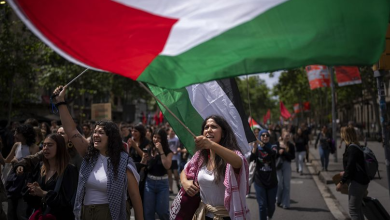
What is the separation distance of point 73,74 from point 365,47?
80.2 feet

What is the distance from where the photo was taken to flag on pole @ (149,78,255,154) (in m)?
5.20

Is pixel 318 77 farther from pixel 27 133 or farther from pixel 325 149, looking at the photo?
pixel 27 133

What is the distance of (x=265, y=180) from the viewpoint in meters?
7.89

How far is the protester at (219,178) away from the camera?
4.02 meters

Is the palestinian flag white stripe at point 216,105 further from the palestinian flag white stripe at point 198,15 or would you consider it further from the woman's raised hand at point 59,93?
the palestinian flag white stripe at point 198,15

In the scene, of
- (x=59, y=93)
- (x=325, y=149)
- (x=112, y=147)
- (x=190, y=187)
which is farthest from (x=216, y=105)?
(x=325, y=149)

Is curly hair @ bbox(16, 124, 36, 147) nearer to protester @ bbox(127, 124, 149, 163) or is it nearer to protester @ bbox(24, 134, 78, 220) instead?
protester @ bbox(127, 124, 149, 163)

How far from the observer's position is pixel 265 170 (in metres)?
7.98

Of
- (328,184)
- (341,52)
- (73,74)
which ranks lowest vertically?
(328,184)

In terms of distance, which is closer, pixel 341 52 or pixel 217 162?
pixel 341 52

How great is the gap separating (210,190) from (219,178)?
0.14 m

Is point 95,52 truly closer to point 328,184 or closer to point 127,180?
point 127,180

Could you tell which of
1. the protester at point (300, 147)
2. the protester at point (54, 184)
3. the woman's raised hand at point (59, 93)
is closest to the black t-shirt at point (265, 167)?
the protester at point (54, 184)

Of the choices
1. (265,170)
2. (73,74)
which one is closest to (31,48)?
(73,74)
